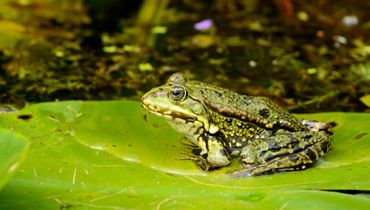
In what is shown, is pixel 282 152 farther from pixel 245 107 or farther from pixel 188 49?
pixel 188 49

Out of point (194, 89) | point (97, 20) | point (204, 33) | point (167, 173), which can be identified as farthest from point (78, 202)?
point (97, 20)

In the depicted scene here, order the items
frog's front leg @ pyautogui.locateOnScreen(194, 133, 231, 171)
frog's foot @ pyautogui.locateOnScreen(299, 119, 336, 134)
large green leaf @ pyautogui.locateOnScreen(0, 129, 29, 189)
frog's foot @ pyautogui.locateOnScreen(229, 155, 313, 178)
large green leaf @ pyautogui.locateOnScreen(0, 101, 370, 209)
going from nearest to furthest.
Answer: large green leaf @ pyautogui.locateOnScreen(0, 129, 29, 189), large green leaf @ pyautogui.locateOnScreen(0, 101, 370, 209), frog's foot @ pyautogui.locateOnScreen(229, 155, 313, 178), frog's front leg @ pyautogui.locateOnScreen(194, 133, 231, 171), frog's foot @ pyautogui.locateOnScreen(299, 119, 336, 134)

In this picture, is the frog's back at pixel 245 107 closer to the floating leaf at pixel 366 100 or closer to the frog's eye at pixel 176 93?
the frog's eye at pixel 176 93

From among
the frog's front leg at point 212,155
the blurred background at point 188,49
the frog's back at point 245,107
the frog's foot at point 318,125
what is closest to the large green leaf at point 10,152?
the frog's front leg at point 212,155

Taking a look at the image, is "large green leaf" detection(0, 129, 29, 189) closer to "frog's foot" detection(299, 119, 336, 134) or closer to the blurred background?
"frog's foot" detection(299, 119, 336, 134)

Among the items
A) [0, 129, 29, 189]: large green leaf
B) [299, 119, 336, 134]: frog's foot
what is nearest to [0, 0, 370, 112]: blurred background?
[299, 119, 336, 134]: frog's foot

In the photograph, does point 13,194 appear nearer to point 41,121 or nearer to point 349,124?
point 41,121

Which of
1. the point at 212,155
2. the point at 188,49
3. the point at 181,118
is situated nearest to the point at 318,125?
the point at 212,155
